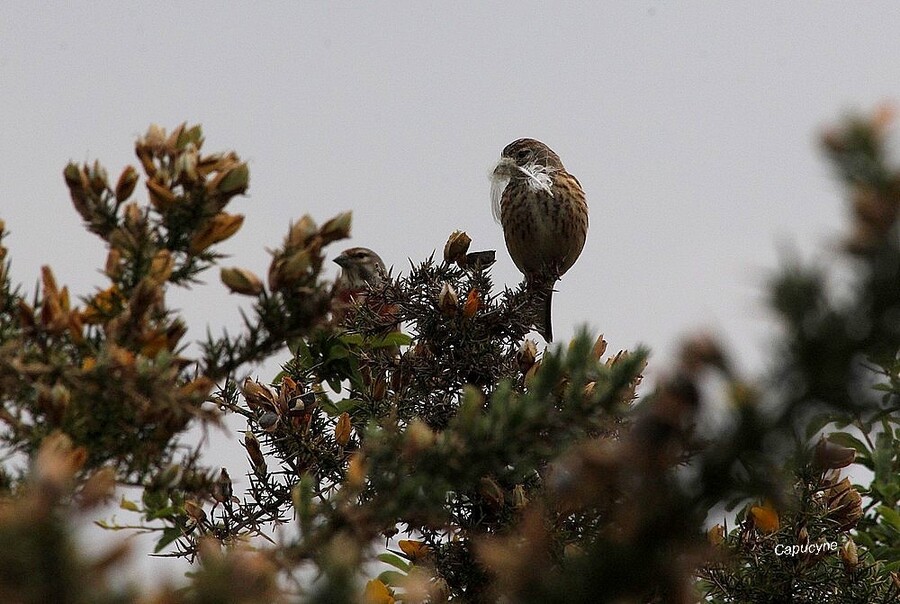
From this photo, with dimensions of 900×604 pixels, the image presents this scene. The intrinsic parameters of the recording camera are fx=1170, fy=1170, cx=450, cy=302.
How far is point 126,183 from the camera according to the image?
2484 mm

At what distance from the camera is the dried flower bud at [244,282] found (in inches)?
92.4

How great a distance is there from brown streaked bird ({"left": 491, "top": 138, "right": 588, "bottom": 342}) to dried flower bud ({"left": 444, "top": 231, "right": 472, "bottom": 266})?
356 cm

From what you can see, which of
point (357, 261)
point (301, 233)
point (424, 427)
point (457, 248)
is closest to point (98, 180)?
point (301, 233)

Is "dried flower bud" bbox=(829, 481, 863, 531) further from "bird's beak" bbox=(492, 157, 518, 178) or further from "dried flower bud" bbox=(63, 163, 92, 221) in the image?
"bird's beak" bbox=(492, 157, 518, 178)

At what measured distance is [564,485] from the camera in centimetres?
165

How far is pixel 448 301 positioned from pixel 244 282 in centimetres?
200

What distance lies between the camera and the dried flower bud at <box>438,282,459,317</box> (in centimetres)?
430

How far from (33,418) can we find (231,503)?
5.93 feet

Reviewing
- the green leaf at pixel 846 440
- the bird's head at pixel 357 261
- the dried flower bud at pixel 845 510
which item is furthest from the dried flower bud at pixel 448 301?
the bird's head at pixel 357 261

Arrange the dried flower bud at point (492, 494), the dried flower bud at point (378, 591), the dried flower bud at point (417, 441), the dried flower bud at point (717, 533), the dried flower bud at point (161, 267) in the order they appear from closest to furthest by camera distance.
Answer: the dried flower bud at point (417, 441)
the dried flower bud at point (161, 267)
the dried flower bud at point (492, 494)
the dried flower bud at point (378, 591)
the dried flower bud at point (717, 533)

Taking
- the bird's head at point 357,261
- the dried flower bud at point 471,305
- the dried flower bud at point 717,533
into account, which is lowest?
the dried flower bud at point 717,533

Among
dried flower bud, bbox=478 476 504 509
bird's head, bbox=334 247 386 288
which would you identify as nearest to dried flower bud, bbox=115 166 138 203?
dried flower bud, bbox=478 476 504 509

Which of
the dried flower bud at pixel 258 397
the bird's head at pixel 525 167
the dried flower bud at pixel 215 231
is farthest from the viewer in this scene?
the bird's head at pixel 525 167

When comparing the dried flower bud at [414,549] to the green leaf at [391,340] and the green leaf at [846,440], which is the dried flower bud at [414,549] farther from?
the green leaf at [846,440]
